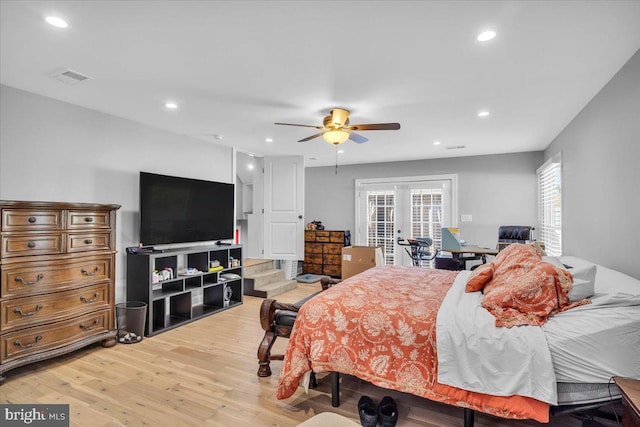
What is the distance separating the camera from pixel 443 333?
1798 millimetres

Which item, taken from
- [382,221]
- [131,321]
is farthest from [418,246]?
[131,321]

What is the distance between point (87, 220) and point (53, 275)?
55 centimetres

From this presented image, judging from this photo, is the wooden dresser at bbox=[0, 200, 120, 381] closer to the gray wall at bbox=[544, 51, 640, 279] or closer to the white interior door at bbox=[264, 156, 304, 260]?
the white interior door at bbox=[264, 156, 304, 260]

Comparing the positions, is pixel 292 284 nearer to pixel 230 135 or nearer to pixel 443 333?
pixel 230 135

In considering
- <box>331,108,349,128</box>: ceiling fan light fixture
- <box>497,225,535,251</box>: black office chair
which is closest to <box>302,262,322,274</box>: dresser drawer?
<box>497,225,535,251</box>: black office chair

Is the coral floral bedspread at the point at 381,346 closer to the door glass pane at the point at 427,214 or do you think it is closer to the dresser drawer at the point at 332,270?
the door glass pane at the point at 427,214

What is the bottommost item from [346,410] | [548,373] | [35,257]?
[346,410]

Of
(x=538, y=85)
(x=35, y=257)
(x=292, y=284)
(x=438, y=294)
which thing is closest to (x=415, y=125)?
(x=538, y=85)

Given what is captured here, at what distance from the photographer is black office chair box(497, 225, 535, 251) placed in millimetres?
4785

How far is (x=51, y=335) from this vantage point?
275 cm

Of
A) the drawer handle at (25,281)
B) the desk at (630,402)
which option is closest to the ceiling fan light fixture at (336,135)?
the desk at (630,402)

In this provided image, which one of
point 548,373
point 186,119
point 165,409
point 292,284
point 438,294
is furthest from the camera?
point 292,284

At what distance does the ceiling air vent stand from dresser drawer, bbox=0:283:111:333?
5.98 feet

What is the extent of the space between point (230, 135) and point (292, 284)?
2.79 m
